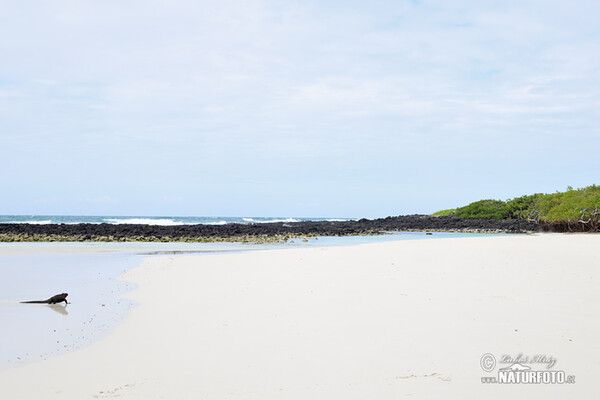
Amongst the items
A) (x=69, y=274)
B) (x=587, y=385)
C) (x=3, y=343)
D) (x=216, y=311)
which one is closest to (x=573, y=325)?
(x=587, y=385)

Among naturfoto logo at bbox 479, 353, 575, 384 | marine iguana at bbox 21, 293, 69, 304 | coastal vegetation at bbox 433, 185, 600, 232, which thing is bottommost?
naturfoto logo at bbox 479, 353, 575, 384

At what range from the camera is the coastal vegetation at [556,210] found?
4259 cm

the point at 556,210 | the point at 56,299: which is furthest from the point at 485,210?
the point at 56,299

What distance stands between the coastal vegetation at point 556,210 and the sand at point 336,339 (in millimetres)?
35033

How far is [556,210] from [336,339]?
4857 cm

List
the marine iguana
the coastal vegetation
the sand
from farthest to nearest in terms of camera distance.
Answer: the coastal vegetation < the marine iguana < the sand

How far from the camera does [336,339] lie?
21.4 ft

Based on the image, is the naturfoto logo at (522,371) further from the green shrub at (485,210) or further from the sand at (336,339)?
the green shrub at (485,210)

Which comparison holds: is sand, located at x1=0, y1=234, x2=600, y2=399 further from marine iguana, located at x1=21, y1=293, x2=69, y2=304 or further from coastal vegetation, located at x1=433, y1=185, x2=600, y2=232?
coastal vegetation, located at x1=433, y1=185, x2=600, y2=232

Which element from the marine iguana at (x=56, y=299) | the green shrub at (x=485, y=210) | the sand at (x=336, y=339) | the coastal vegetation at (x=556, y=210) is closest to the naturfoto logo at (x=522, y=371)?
the sand at (x=336, y=339)

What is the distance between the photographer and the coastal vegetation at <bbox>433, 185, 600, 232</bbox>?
42.6 metres

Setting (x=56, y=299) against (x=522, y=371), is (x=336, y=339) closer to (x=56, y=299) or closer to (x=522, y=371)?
(x=522, y=371)

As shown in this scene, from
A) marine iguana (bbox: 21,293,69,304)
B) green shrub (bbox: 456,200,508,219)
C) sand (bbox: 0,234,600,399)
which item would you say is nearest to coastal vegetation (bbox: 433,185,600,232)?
green shrub (bbox: 456,200,508,219)

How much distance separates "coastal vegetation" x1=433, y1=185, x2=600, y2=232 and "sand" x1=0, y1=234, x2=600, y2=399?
3503 centimetres
